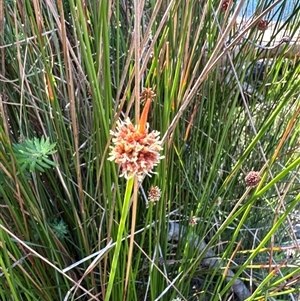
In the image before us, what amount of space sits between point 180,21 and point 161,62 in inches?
4.5

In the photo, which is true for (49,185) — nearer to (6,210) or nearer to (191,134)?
(6,210)

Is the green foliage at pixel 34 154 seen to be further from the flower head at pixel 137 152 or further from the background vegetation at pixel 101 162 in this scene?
the flower head at pixel 137 152

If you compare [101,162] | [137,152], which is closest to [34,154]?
[101,162]

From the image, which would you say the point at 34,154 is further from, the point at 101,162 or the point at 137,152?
the point at 137,152

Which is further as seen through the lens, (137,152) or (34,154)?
(34,154)

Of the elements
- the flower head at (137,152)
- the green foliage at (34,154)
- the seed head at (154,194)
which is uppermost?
the flower head at (137,152)

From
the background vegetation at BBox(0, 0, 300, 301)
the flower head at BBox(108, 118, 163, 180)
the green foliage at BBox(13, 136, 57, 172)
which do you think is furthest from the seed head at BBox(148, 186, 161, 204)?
the flower head at BBox(108, 118, 163, 180)

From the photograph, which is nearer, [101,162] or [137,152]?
[137,152]

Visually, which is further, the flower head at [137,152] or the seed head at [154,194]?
the seed head at [154,194]

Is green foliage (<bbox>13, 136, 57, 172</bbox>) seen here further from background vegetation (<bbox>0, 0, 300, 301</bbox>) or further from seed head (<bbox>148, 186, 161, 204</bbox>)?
seed head (<bbox>148, 186, 161, 204</bbox>)

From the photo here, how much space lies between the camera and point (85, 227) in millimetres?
612

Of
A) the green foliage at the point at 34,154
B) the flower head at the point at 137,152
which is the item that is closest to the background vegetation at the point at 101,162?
the green foliage at the point at 34,154

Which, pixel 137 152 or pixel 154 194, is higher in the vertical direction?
pixel 137 152

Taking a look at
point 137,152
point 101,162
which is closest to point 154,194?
point 101,162
